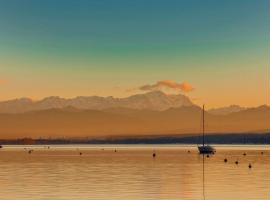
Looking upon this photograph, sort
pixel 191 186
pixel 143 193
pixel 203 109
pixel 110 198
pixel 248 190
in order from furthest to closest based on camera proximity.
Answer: pixel 203 109 → pixel 191 186 → pixel 248 190 → pixel 143 193 → pixel 110 198

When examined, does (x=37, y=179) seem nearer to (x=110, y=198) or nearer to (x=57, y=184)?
(x=57, y=184)

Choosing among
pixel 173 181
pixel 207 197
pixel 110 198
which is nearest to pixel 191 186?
pixel 173 181

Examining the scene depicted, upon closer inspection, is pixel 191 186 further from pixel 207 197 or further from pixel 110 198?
pixel 110 198

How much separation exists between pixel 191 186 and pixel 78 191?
1464 centimetres

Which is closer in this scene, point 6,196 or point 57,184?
point 6,196

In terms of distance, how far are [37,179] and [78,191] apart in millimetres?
17721

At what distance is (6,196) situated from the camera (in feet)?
178

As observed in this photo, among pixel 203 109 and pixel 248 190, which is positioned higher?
pixel 203 109

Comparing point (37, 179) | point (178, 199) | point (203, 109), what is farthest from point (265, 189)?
point (203, 109)

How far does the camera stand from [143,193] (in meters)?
56.8

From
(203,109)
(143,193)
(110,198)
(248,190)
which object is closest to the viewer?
(110,198)

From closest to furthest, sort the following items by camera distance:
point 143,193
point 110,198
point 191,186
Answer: point 110,198 < point 143,193 < point 191,186

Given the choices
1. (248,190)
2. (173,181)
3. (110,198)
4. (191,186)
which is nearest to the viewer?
(110,198)

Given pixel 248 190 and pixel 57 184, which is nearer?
pixel 248 190
